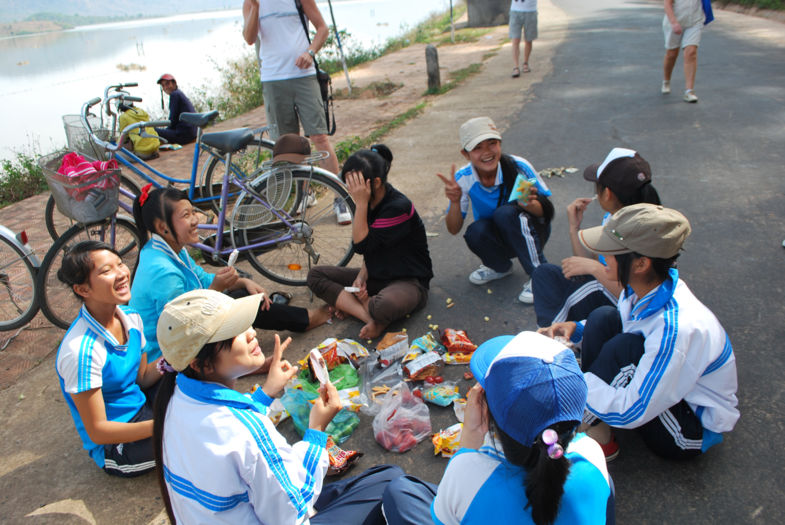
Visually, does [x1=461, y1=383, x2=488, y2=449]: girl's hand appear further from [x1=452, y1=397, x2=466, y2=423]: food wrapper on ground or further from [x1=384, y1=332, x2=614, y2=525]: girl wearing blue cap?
[x1=452, y1=397, x2=466, y2=423]: food wrapper on ground

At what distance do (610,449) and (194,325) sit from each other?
69.0 inches

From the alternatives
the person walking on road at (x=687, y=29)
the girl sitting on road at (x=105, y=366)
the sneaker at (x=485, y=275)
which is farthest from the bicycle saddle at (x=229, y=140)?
the person walking on road at (x=687, y=29)

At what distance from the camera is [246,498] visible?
5.04ft

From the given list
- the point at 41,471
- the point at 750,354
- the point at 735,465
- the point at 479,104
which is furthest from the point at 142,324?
the point at 479,104

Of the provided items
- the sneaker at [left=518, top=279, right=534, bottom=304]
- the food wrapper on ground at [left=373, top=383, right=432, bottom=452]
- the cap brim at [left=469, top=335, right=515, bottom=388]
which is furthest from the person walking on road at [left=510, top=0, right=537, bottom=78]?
the cap brim at [left=469, top=335, right=515, bottom=388]

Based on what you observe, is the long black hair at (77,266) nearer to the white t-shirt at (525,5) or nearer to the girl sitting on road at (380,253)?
the girl sitting on road at (380,253)

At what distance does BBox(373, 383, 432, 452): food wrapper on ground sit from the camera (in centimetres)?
247

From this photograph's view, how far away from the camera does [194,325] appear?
59.9 inches

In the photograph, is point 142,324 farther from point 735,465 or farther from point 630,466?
point 735,465

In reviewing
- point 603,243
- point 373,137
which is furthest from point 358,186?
point 373,137

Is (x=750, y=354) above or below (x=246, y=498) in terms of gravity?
below

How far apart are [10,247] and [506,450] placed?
389cm

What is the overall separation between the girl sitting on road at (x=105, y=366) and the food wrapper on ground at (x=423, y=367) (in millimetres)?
1294

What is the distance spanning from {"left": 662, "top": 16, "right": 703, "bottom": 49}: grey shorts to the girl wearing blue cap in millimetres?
6556
